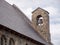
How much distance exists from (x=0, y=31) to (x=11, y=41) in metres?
2.69

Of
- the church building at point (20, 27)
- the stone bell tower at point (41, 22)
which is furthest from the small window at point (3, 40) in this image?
the stone bell tower at point (41, 22)

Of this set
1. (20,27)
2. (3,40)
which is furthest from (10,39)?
(20,27)

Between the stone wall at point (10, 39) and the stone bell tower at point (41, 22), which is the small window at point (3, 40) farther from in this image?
the stone bell tower at point (41, 22)

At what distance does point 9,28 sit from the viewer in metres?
23.6

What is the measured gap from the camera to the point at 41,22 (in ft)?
118

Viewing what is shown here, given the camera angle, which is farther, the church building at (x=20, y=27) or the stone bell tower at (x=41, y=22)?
the stone bell tower at (x=41, y=22)

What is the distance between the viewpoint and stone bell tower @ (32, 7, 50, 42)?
1355 inches

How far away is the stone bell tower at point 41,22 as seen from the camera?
34406 millimetres

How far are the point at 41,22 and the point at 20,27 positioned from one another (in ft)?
27.6

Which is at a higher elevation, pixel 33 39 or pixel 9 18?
pixel 9 18

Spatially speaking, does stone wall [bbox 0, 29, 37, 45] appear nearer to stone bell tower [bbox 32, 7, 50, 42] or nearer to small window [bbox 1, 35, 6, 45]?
small window [bbox 1, 35, 6, 45]

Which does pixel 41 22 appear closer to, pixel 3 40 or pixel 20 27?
pixel 20 27

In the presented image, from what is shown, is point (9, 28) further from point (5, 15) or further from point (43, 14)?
point (43, 14)

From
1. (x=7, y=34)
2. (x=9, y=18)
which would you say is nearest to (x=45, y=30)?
(x=9, y=18)
